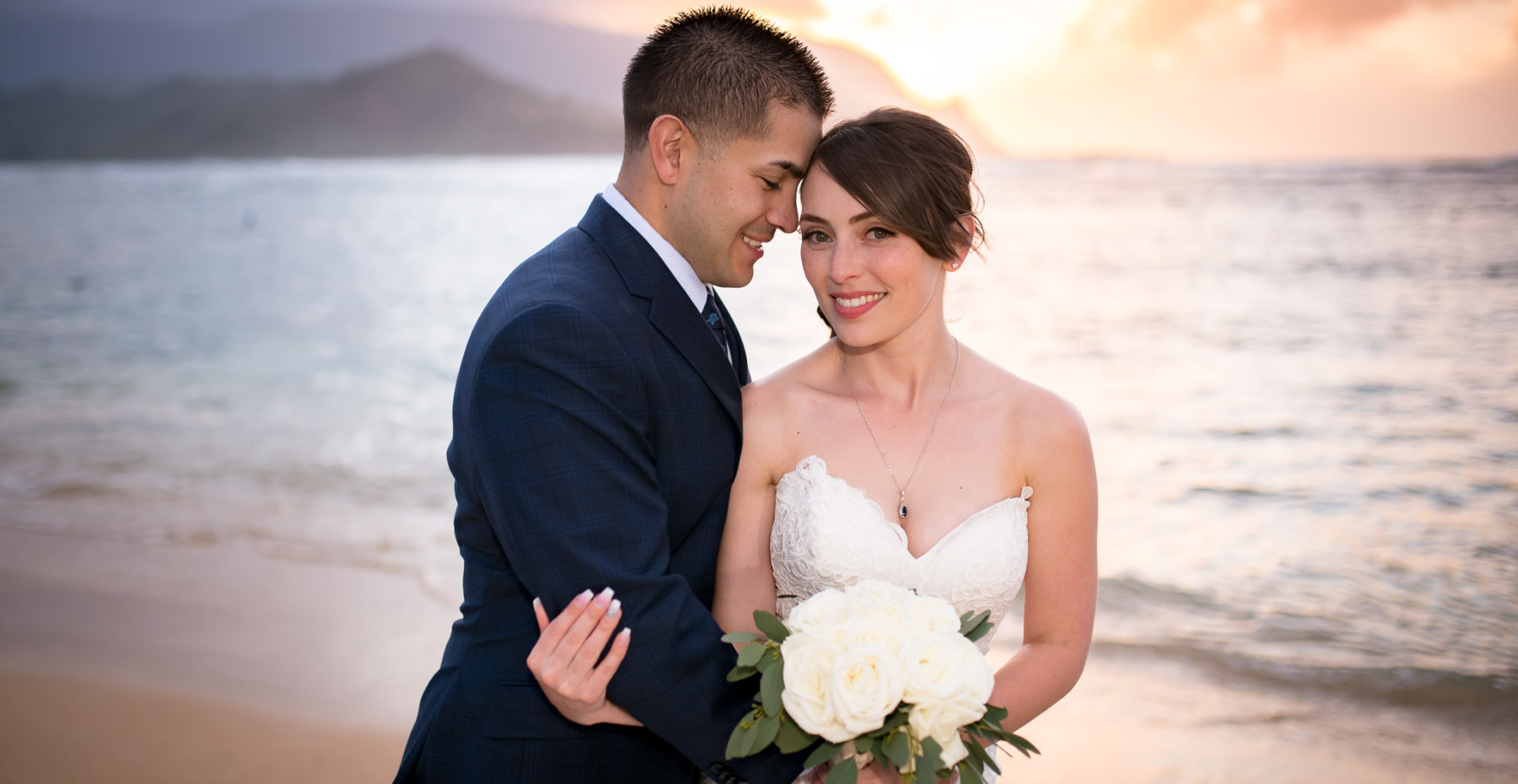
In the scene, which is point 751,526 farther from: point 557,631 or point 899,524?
point 557,631

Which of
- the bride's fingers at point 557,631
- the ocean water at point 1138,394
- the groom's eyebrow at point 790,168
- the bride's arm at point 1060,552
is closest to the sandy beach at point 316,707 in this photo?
the ocean water at point 1138,394

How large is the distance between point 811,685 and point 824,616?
153 millimetres

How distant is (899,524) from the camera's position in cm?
280

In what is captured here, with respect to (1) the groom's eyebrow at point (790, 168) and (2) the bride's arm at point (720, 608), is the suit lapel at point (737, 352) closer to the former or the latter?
(2) the bride's arm at point (720, 608)

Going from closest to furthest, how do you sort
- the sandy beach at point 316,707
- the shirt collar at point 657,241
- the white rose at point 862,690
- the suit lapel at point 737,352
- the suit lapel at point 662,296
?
the white rose at point 862,690
the suit lapel at point 662,296
the shirt collar at point 657,241
the suit lapel at point 737,352
the sandy beach at point 316,707

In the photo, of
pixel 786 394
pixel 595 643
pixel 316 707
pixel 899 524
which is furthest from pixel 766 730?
pixel 316 707

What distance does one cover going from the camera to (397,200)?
162 feet

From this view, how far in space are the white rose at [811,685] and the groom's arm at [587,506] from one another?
0.25 metres

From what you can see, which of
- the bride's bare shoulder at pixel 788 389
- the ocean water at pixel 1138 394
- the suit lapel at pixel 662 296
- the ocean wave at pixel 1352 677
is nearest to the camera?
the suit lapel at pixel 662 296

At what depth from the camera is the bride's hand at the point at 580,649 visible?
1955mm

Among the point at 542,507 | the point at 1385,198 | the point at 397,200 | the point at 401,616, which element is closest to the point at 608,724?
the point at 542,507

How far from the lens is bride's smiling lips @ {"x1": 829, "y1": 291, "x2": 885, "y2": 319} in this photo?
2.80 meters

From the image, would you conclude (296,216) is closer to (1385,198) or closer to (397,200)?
(397,200)

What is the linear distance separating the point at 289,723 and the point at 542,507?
3.85 m
